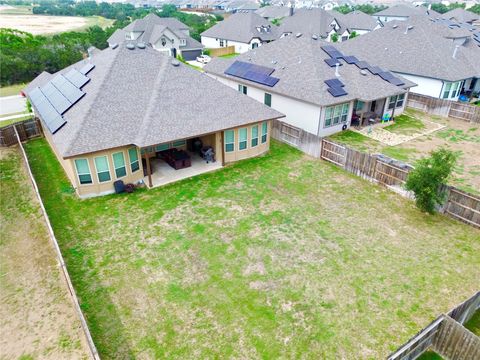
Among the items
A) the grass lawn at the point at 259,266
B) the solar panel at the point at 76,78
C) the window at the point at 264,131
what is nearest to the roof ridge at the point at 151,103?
the grass lawn at the point at 259,266

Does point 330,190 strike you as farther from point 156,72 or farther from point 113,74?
point 113,74

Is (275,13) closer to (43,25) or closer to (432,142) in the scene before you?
(43,25)

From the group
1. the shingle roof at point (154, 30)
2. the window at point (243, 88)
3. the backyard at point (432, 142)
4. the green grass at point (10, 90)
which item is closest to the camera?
the backyard at point (432, 142)

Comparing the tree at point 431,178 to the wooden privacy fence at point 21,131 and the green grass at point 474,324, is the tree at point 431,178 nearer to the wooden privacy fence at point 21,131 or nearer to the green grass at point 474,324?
the green grass at point 474,324

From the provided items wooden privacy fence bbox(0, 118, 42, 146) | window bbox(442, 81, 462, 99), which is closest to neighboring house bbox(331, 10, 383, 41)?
window bbox(442, 81, 462, 99)

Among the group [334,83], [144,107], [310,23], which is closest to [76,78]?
[144,107]

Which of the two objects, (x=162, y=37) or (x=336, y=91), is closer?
(x=336, y=91)

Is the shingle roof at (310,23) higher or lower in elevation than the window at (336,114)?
higher
